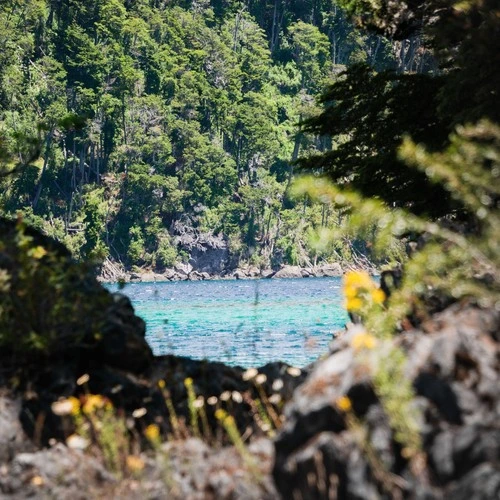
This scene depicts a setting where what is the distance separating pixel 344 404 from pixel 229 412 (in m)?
2.96

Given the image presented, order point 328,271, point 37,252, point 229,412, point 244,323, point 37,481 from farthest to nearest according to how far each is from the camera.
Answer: point 328,271 < point 244,323 < point 37,252 < point 229,412 < point 37,481

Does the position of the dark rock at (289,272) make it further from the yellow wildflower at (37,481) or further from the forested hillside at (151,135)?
the yellow wildflower at (37,481)

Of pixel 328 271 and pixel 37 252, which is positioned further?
pixel 328 271

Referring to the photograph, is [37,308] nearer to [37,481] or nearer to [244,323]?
[37,481]

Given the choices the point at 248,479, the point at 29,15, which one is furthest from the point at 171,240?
the point at 248,479

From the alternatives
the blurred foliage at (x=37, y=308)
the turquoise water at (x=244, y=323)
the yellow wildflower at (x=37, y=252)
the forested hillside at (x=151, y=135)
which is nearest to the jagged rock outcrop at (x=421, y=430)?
the turquoise water at (x=244, y=323)

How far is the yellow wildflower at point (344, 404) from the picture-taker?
4367mm

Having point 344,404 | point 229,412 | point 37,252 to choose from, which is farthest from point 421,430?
point 37,252

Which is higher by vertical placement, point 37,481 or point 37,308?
point 37,308

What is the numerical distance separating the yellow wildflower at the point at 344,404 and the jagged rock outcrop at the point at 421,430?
1.2 inches

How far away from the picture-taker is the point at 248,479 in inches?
207

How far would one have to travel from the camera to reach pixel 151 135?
115 metres

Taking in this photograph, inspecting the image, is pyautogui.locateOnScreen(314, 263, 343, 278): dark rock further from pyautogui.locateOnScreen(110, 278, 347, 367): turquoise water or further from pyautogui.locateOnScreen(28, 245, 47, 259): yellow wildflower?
pyautogui.locateOnScreen(28, 245, 47, 259): yellow wildflower

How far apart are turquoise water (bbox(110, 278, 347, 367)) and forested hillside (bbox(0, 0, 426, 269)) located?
28647 mm
